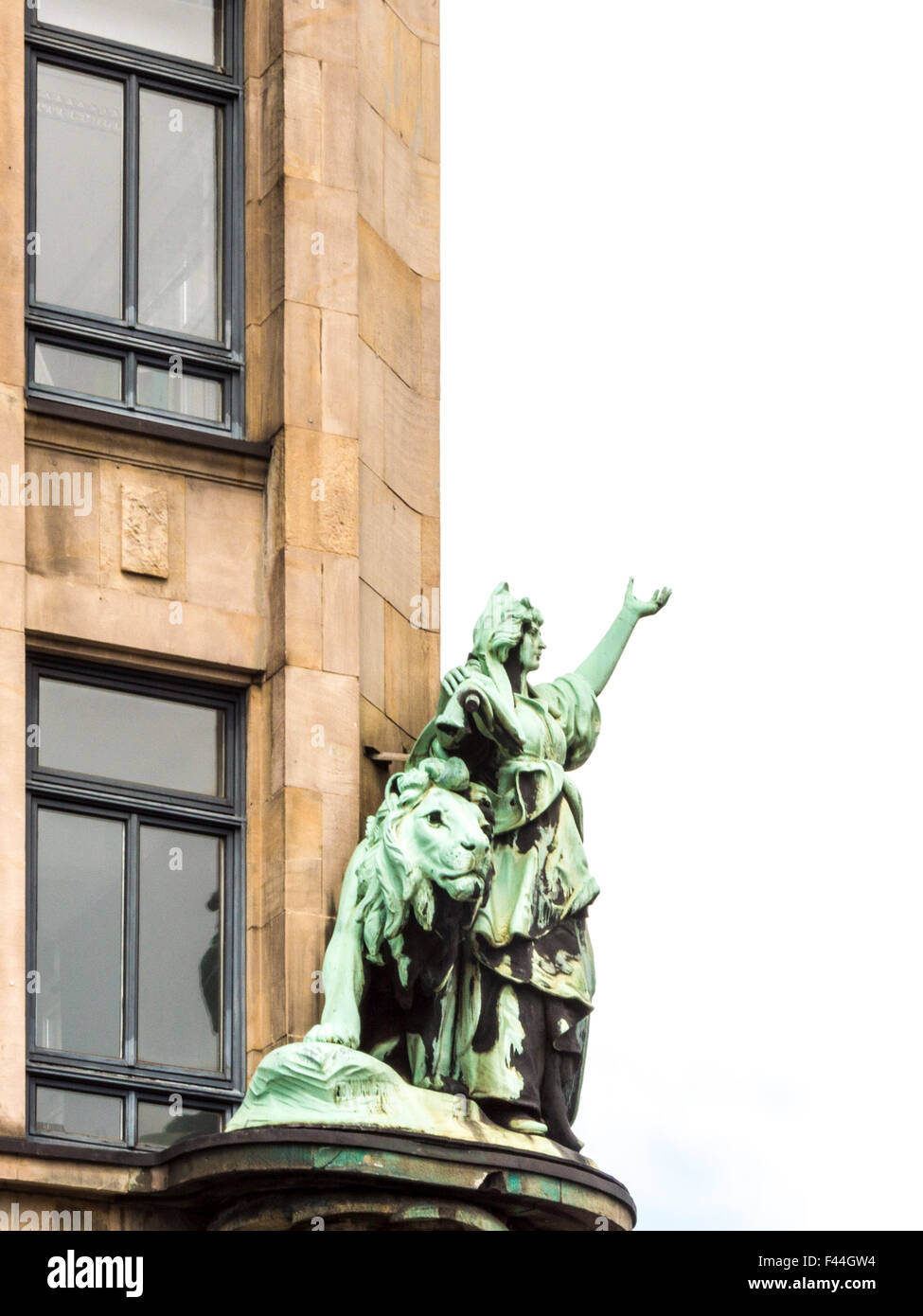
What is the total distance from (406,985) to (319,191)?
220 inches

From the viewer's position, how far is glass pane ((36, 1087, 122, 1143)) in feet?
76.1

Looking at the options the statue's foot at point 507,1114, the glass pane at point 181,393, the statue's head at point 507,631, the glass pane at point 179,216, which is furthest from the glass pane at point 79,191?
the statue's foot at point 507,1114

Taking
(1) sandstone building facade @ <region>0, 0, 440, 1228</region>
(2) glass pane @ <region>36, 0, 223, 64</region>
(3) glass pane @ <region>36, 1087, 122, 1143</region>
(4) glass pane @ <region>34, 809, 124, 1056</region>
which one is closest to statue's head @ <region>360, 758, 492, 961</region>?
(1) sandstone building facade @ <region>0, 0, 440, 1228</region>

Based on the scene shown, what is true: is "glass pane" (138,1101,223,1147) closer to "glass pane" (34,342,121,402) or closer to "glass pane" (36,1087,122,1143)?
"glass pane" (36,1087,122,1143)

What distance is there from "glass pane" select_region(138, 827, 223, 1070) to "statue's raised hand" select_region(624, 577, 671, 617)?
3.21 m

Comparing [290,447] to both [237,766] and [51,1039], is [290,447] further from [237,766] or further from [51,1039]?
[51,1039]

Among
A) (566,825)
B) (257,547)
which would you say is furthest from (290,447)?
(566,825)

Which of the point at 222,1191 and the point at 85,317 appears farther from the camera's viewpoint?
the point at 85,317

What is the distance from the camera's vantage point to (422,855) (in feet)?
76.2

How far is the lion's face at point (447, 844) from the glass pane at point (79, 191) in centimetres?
411

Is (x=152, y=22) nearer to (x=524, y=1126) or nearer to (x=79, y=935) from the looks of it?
(x=79, y=935)

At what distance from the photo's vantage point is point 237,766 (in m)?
24.6

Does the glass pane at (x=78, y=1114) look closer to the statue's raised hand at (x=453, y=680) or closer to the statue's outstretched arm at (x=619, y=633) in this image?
the statue's raised hand at (x=453, y=680)
